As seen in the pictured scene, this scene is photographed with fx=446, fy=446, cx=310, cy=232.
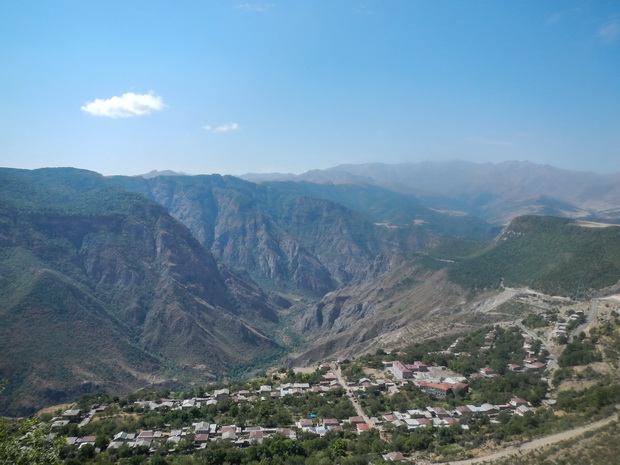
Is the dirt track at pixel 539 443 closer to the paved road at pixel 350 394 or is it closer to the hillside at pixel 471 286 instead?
the paved road at pixel 350 394

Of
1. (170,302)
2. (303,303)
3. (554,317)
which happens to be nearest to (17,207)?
(170,302)

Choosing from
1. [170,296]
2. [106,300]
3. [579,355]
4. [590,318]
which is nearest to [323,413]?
[579,355]

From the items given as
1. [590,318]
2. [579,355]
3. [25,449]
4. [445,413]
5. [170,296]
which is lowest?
[170,296]

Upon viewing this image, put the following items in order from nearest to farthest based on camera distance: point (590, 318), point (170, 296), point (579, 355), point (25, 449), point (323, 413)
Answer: point (25, 449) < point (323, 413) < point (579, 355) < point (590, 318) < point (170, 296)

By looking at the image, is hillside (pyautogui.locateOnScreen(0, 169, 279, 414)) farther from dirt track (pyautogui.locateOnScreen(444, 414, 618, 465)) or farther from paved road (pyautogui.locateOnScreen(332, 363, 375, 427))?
dirt track (pyautogui.locateOnScreen(444, 414, 618, 465))

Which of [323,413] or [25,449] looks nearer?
[25,449]

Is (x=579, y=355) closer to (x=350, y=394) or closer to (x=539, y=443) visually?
(x=539, y=443)

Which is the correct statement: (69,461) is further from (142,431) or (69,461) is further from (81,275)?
(81,275)

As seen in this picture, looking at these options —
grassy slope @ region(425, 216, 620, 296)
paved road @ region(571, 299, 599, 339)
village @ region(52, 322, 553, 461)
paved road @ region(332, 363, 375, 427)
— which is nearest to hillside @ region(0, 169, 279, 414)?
village @ region(52, 322, 553, 461)

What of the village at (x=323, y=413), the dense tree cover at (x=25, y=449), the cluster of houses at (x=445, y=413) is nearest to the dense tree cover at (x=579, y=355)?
the village at (x=323, y=413)
